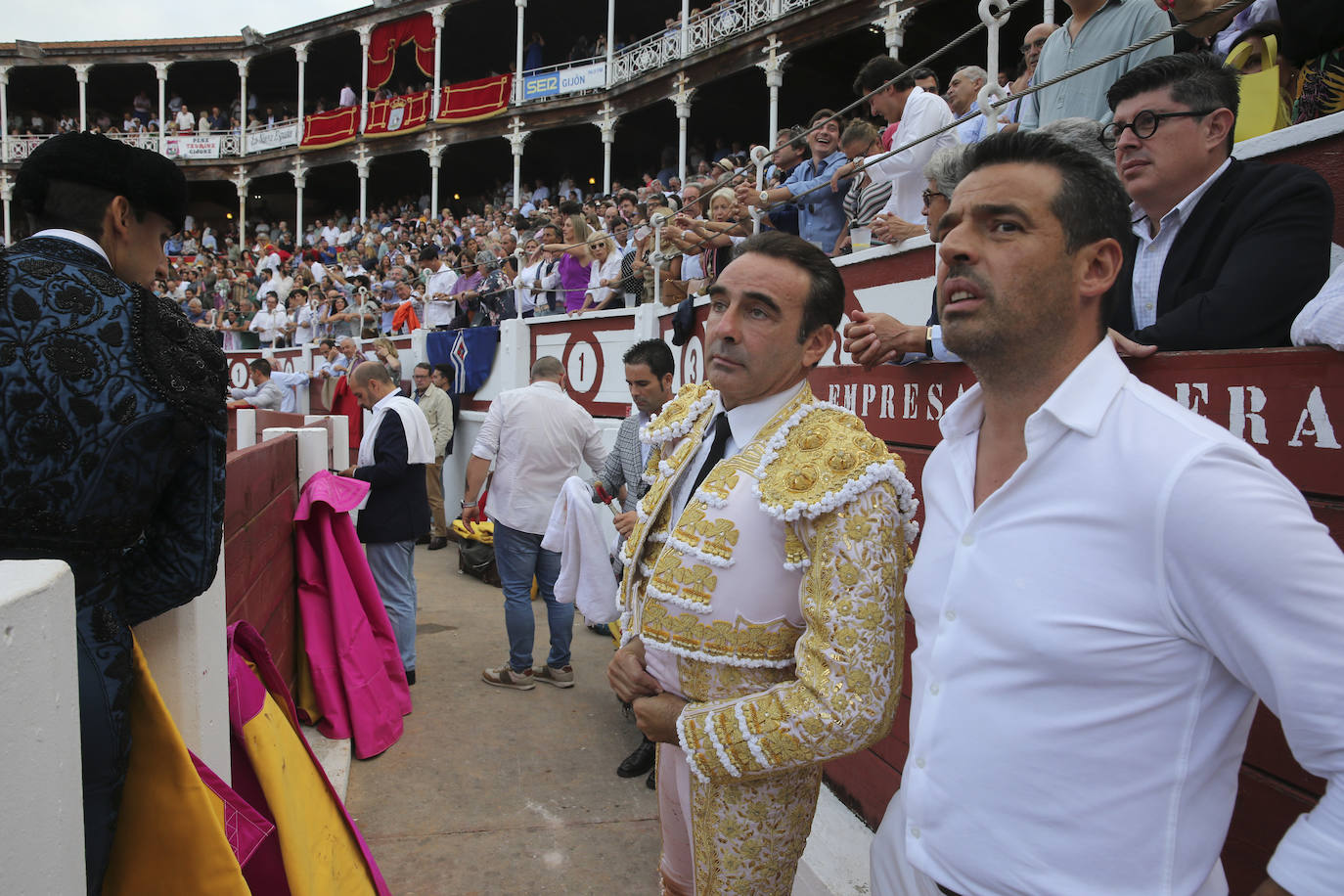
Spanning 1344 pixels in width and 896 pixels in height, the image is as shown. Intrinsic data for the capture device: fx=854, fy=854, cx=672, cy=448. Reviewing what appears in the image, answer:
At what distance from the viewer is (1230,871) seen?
5.00ft

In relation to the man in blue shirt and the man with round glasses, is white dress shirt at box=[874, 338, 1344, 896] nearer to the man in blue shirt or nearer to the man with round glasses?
the man with round glasses

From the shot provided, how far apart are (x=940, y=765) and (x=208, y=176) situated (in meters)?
29.5

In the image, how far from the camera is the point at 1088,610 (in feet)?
3.02

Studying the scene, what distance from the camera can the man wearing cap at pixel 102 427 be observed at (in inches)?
48.8

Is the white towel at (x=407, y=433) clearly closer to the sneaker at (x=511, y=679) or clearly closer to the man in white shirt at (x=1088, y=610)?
the sneaker at (x=511, y=679)

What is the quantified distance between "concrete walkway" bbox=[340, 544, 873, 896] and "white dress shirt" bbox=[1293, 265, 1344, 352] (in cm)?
182

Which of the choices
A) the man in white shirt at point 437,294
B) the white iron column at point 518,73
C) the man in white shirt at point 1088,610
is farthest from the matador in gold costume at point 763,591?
the white iron column at point 518,73

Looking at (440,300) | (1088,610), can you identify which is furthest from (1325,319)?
(440,300)

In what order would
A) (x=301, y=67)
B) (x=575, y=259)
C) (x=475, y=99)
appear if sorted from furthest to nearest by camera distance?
1. (x=301, y=67)
2. (x=475, y=99)
3. (x=575, y=259)

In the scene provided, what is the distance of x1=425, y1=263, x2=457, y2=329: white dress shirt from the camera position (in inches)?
435

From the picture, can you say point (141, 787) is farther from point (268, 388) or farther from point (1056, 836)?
Answer: point (268, 388)

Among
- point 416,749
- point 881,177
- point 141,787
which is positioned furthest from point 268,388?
point 141,787

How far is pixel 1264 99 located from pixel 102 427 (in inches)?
107

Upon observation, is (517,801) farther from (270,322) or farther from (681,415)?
(270,322)
